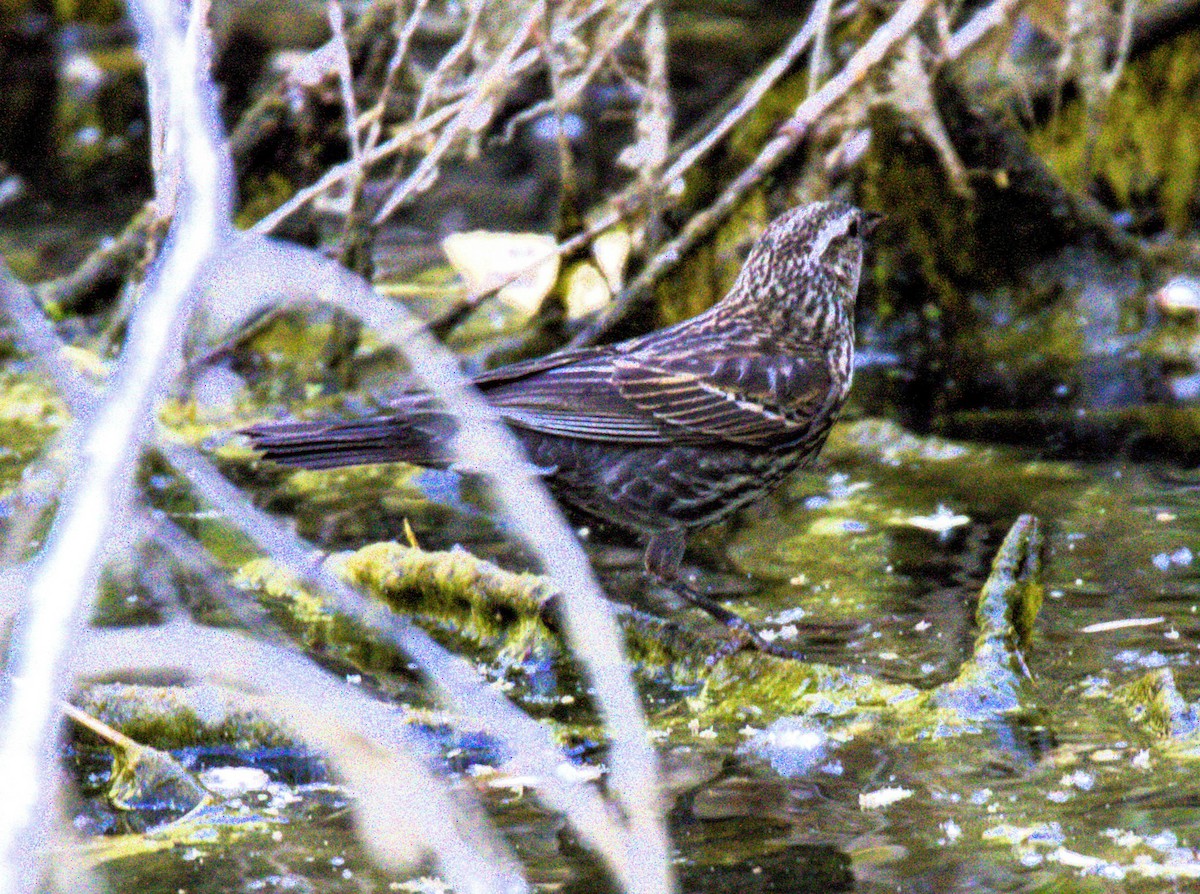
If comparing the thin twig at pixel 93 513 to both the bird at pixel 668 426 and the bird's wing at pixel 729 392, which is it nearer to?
the bird at pixel 668 426

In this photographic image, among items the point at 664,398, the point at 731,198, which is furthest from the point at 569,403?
the point at 731,198

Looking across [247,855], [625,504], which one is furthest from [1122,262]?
[247,855]

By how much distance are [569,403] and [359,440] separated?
71 cm

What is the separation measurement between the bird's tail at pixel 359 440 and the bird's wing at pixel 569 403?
1.13 ft

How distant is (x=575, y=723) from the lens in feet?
15.4

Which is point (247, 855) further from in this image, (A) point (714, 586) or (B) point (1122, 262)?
(B) point (1122, 262)

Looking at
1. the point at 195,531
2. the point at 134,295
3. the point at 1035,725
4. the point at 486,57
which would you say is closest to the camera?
the point at 1035,725

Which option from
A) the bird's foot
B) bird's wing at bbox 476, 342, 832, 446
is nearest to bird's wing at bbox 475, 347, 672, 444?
bird's wing at bbox 476, 342, 832, 446

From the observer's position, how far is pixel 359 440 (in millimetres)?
5059

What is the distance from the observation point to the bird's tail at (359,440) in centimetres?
495

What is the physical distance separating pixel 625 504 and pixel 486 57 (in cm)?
285

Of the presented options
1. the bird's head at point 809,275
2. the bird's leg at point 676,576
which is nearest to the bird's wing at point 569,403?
the bird's leg at point 676,576

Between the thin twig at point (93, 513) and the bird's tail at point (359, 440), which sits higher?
the thin twig at point (93, 513)

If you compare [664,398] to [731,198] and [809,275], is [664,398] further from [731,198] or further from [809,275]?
[731,198]
